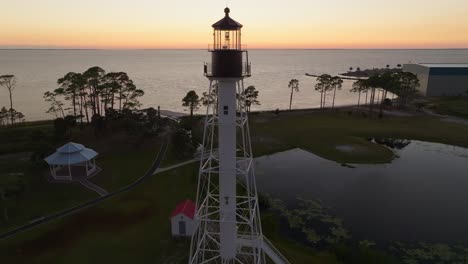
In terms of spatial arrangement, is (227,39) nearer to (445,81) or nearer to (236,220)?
(236,220)

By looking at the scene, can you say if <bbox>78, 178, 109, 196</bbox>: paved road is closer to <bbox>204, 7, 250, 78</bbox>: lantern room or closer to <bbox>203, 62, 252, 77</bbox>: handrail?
<bbox>203, 62, 252, 77</bbox>: handrail

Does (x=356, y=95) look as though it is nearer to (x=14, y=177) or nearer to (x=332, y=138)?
(x=332, y=138)

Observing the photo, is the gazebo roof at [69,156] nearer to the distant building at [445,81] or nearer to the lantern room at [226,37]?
the lantern room at [226,37]

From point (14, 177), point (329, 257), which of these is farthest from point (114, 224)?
point (329, 257)

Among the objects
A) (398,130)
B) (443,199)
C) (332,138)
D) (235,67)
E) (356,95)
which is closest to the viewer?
(235,67)

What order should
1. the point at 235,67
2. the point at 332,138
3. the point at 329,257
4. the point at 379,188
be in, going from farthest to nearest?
1. the point at 332,138
2. the point at 379,188
3. the point at 329,257
4. the point at 235,67

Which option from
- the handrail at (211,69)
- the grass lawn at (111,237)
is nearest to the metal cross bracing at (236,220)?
the handrail at (211,69)

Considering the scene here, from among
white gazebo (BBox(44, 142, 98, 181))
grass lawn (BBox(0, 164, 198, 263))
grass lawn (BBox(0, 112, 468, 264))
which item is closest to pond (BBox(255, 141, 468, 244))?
grass lawn (BBox(0, 112, 468, 264))
